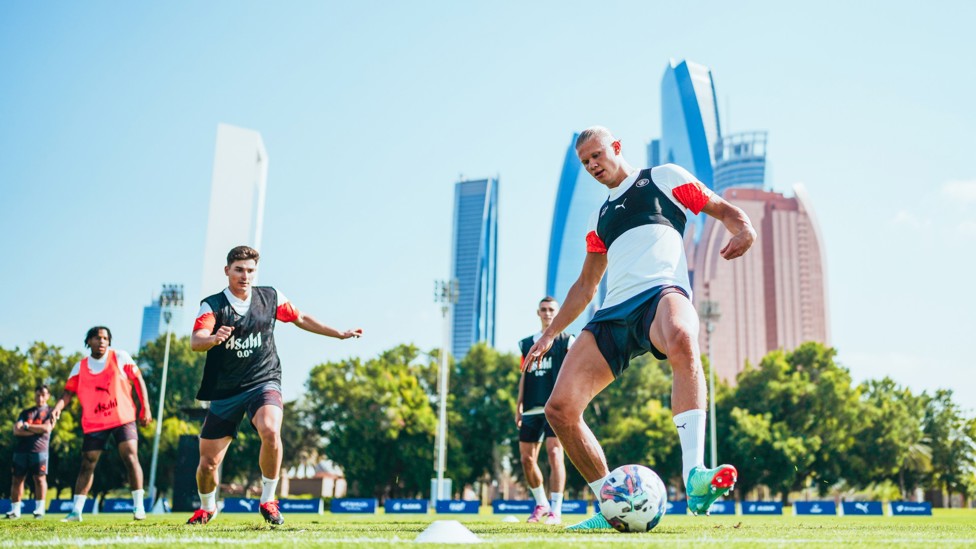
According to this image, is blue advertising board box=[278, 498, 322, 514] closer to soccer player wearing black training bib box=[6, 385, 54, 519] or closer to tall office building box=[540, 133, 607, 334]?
soccer player wearing black training bib box=[6, 385, 54, 519]

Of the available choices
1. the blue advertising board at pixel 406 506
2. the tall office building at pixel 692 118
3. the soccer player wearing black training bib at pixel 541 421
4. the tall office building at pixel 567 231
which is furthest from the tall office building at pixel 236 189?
the tall office building at pixel 567 231

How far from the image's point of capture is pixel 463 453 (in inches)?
1964

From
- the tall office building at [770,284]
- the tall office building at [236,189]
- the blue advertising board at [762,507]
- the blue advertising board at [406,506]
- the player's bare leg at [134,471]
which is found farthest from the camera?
the tall office building at [770,284]

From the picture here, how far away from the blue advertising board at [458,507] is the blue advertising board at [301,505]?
3.44m

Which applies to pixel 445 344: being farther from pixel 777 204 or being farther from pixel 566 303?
pixel 777 204

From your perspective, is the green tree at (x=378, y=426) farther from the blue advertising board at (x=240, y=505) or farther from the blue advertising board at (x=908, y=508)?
the blue advertising board at (x=908, y=508)

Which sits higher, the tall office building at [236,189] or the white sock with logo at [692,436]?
the tall office building at [236,189]

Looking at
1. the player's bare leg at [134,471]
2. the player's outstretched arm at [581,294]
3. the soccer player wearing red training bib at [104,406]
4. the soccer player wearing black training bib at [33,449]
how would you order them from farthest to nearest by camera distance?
the soccer player wearing black training bib at [33,449] < the soccer player wearing red training bib at [104,406] < the player's bare leg at [134,471] < the player's outstretched arm at [581,294]

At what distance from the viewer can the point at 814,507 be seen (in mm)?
25891

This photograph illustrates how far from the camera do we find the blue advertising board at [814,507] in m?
24.7

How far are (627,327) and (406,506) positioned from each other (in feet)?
77.0

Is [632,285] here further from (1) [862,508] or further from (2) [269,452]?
(1) [862,508]

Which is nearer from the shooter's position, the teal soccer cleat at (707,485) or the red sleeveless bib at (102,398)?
the teal soccer cleat at (707,485)

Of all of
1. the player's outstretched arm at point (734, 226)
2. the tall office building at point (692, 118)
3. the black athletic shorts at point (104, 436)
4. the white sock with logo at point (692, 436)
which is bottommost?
the black athletic shorts at point (104, 436)
